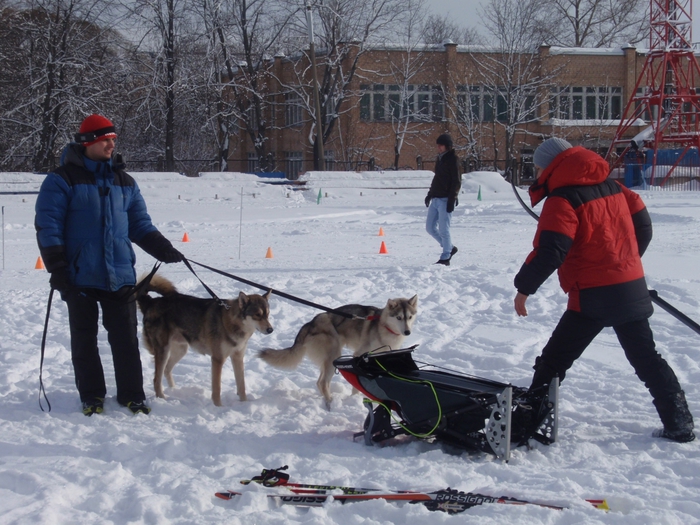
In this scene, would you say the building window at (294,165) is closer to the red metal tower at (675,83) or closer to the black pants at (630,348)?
the red metal tower at (675,83)

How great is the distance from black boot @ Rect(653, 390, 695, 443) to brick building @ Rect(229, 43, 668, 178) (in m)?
37.9

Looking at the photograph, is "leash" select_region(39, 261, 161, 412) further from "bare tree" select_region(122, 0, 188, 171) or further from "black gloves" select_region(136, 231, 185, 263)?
"bare tree" select_region(122, 0, 188, 171)

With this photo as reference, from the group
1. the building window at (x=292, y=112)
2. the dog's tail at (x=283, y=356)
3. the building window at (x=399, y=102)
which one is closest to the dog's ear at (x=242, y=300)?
the dog's tail at (x=283, y=356)

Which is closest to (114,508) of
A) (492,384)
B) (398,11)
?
(492,384)

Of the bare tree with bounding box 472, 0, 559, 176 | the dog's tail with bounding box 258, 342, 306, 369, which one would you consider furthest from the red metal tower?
the dog's tail with bounding box 258, 342, 306, 369

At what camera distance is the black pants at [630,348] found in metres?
4.50

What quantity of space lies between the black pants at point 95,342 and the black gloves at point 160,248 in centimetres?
39

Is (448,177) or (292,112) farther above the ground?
(292,112)

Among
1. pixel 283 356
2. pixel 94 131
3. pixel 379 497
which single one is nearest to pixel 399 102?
pixel 283 356

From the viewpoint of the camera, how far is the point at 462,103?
43969mm

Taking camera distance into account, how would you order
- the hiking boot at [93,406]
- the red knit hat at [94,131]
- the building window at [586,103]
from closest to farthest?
the red knit hat at [94,131] < the hiking boot at [93,406] < the building window at [586,103]

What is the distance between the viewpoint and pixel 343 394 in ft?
19.8

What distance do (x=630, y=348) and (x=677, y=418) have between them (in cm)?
50

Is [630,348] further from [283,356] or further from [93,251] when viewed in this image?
A: [93,251]
